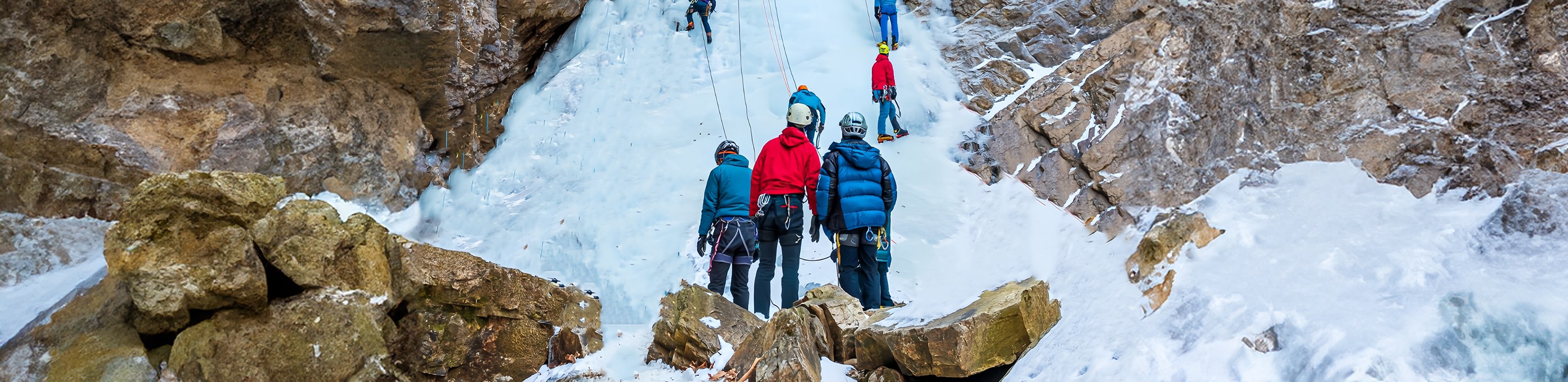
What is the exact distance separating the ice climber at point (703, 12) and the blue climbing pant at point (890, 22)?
2.06 metres

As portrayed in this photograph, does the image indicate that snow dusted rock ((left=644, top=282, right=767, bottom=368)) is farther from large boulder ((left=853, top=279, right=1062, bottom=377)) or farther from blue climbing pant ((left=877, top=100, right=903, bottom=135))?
blue climbing pant ((left=877, top=100, right=903, bottom=135))

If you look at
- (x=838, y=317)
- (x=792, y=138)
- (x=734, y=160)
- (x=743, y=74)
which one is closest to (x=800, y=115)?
(x=792, y=138)

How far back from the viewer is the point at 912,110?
9930mm

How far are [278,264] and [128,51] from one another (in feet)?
13.2

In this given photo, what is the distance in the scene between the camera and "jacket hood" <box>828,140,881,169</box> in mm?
5590

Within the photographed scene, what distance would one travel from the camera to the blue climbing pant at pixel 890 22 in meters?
10.7

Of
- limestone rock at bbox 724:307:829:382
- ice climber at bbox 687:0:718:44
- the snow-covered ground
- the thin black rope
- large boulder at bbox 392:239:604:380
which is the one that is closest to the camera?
the snow-covered ground

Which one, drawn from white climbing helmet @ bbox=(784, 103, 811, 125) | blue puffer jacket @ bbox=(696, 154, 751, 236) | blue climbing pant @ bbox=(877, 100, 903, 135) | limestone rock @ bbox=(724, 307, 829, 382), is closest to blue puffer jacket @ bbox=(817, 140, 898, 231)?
white climbing helmet @ bbox=(784, 103, 811, 125)

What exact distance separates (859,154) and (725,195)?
2.93ft

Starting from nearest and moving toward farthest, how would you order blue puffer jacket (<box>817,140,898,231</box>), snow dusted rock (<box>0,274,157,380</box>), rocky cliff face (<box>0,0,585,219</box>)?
snow dusted rock (<box>0,274,157,380</box>) → blue puffer jacket (<box>817,140,898,231</box>) → rocky cliff face (<box>0,0,585,219</box>)

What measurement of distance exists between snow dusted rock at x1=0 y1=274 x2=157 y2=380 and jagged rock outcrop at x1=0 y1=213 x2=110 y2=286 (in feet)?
5.56

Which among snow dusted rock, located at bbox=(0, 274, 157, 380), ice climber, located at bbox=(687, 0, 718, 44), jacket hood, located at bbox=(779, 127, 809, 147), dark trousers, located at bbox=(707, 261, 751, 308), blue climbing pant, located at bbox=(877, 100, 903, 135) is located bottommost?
dark trousers, located at bbox=(707, 261, 751, 308)

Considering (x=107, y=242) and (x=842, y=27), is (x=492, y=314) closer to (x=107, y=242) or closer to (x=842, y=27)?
(x=107, y=242)

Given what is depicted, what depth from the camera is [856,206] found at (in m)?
5.58
